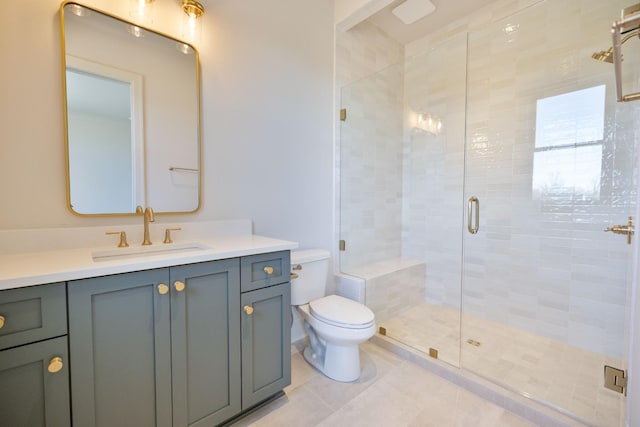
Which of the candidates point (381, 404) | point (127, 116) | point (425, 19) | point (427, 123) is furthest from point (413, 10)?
point (381, 404)

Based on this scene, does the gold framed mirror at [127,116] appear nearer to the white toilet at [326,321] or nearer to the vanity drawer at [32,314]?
the vanity drawer at [32,314]

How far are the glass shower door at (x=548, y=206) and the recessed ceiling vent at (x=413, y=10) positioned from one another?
0.47m

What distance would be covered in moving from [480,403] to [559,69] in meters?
2.37

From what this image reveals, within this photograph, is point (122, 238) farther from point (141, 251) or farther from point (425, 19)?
point (425, 19)

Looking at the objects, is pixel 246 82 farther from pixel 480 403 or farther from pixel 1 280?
pixel 480 403

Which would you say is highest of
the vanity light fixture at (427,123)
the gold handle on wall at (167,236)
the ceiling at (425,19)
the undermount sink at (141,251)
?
the ceiling at (425,19)

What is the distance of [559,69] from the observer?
6.87 ft

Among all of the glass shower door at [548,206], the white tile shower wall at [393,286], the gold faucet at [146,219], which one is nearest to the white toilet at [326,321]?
the white tile shower wall at [393,286]

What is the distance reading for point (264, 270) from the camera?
1.40 metres

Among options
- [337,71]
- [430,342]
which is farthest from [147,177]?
[430,342]

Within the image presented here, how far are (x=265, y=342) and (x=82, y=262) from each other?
0.86 m

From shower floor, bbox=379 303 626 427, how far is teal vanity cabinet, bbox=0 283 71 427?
6.32ft

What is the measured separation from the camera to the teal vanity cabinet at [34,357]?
821mm

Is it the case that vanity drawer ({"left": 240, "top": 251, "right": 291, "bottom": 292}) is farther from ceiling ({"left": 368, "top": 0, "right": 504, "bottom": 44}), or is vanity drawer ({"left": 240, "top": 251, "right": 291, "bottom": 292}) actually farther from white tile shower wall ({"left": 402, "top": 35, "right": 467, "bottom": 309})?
ceiling ({"left": 368, "top": 0, "right": 504, "bottom": 44})
